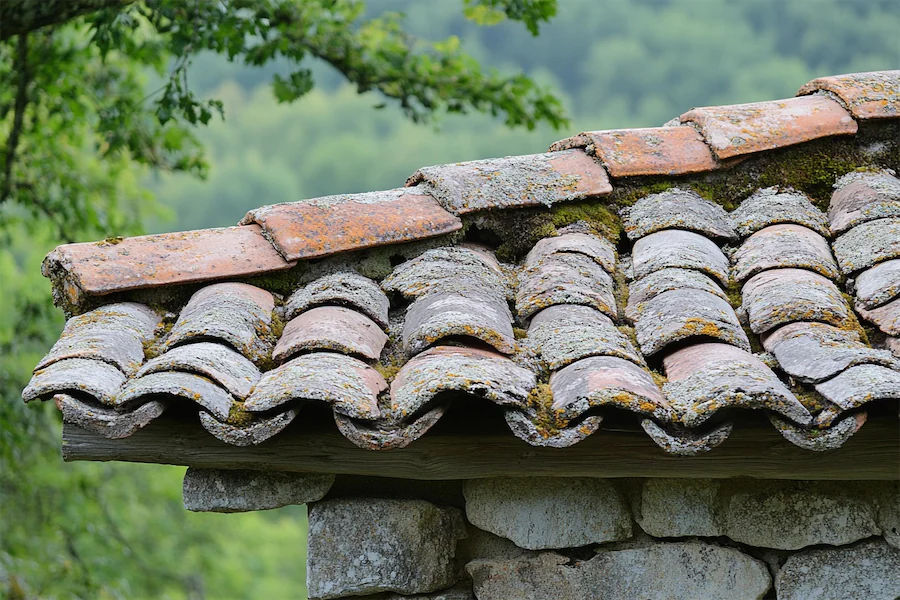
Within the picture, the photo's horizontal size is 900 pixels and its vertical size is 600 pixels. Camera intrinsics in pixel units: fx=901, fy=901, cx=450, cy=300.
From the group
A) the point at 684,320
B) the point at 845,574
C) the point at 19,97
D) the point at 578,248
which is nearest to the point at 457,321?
the point at 684,320

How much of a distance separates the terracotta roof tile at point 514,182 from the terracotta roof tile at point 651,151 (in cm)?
6

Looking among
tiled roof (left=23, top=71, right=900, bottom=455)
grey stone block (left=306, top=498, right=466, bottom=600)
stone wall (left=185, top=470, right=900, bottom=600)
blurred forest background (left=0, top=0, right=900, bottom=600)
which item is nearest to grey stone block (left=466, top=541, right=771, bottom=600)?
stone wall (left=185, top=470, right=900, bottom=600)

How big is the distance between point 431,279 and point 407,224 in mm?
257

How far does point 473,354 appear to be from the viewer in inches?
73.5

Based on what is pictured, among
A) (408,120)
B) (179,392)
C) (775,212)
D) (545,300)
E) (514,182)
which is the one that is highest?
(408,120)

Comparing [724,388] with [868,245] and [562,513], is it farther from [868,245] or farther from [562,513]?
[868,245]

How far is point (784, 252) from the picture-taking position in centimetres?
231

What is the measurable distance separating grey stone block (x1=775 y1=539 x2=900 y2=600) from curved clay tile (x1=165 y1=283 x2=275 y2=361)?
1.33 meters

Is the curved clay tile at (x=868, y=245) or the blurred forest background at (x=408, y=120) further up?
the blurred forest background at (x=408, y=120)

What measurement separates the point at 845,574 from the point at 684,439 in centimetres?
71

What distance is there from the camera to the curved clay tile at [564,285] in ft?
7.10

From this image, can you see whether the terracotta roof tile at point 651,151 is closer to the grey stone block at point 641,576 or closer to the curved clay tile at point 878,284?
the curved clay tile at point 878,284

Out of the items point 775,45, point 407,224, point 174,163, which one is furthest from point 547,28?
point 407,224

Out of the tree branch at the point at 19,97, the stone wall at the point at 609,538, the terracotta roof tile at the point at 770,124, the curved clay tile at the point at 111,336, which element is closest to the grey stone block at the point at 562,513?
the stone wall at the point at 609,538
